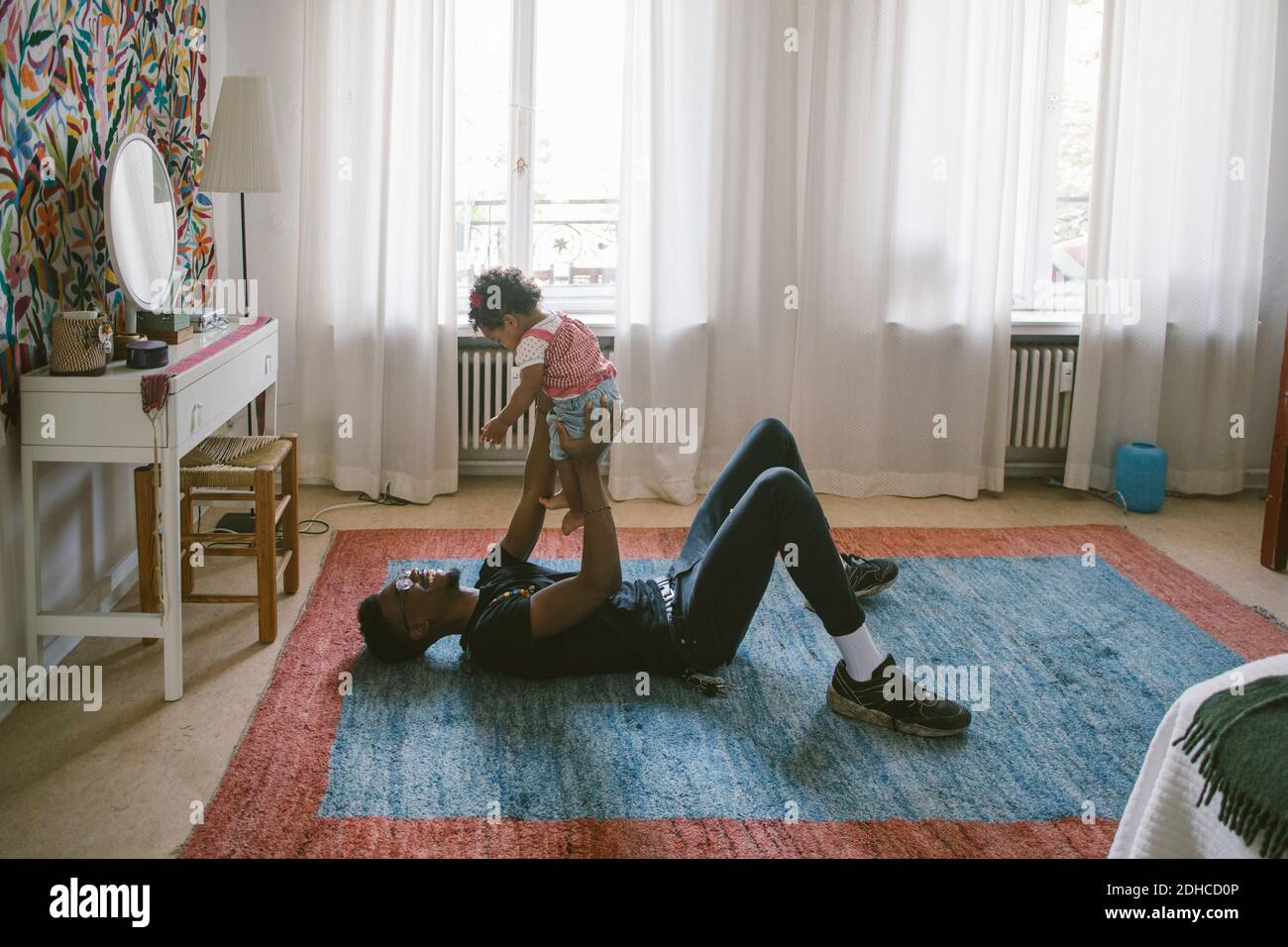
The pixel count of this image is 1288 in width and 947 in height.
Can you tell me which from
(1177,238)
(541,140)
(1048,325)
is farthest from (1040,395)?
(541,140)

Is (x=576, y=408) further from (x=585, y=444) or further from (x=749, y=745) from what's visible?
(x=749, y=745)

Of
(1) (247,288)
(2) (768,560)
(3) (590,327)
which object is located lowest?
(2) (768,560)

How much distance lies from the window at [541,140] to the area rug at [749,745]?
1507 millimetres

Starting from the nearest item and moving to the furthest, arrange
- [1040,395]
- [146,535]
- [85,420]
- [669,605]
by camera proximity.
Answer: [85,420], [669,605], [146,535], [1040,395]

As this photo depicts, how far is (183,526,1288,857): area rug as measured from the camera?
232cm

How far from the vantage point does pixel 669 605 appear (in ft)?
9.30

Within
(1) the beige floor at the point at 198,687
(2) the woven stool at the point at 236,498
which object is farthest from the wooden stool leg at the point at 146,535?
(1) the beige floor at the point at 198,687

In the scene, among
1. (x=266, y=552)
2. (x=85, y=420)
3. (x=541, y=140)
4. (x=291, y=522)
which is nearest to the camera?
(x=85, y=420)

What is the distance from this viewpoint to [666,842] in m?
2.29

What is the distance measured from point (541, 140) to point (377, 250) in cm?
73

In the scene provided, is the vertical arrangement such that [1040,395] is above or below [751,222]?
below

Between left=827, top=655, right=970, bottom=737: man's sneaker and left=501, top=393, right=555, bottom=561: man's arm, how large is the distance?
0.81 meters

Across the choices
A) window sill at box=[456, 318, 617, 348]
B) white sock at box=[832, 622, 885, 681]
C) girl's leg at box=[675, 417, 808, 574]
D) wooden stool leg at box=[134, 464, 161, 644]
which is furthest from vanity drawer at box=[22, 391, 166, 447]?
window sill at box=[456, 318, 617, 348]

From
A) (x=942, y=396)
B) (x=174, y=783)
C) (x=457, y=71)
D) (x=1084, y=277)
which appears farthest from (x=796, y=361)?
(x=174, y=783)
